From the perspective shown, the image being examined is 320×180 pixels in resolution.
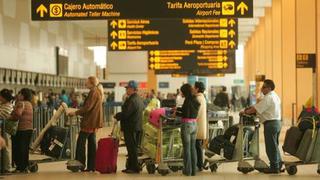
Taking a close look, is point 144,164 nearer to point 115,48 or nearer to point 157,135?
point 157,135

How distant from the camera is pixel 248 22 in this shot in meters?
37.5

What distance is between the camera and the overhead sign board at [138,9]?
1194 centimetres

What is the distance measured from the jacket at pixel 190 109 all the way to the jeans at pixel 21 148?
8.93ft

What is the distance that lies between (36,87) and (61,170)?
13311mm

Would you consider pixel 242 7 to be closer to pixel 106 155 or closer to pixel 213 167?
pixel 213 167

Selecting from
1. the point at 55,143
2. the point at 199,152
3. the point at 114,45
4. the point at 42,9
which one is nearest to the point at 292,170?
the point at 199,152

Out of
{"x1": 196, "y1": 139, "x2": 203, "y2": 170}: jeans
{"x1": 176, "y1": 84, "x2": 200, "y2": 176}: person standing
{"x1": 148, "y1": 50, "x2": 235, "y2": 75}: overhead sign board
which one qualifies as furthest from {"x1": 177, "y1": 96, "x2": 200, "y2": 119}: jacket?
{"x1": 148, "y1": 50, "x2": 235, "y2": 75}: overhead sign board

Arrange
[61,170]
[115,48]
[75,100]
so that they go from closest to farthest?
1. [61,170]
2. [115,48]
3. [75,100]

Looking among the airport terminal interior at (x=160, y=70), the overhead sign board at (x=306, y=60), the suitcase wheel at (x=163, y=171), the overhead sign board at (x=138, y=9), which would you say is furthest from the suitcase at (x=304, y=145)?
the overhead sign board at (x=306, y=60)

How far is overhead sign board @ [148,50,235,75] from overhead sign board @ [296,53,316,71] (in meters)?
5.23

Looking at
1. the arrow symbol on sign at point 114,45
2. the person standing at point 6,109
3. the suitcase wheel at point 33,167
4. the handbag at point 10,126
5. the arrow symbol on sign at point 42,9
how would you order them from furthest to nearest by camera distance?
the arrow symbol on sign at point 114,45
the arrow symbol on sign at point 42,9
the suitcase wheel at point 33,167
the person standing at point 6,109
the handbag at point 10,126

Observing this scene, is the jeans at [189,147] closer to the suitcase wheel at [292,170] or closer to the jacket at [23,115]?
the suitcase wheel at [292,170]

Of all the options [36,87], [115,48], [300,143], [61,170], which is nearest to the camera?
[300,143]

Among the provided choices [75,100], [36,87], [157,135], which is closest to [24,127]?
[157,135]
